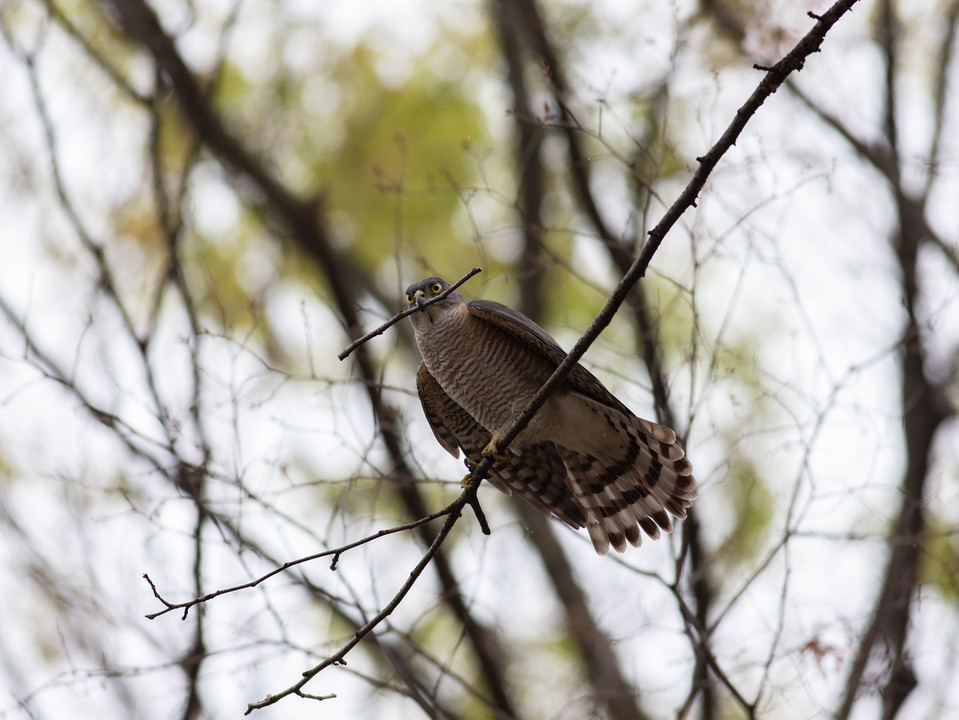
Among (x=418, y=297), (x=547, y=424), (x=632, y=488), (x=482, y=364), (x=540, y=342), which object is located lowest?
(x=632, y=488)

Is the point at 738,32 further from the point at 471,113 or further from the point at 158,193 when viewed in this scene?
the point at 158,193

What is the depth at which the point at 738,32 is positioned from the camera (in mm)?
8062

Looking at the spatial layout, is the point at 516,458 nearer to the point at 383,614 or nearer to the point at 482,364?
the point at 482,364

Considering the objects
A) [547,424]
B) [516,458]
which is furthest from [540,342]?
[516,458]

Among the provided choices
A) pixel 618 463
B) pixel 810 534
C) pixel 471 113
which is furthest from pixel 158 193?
pixel 810 534

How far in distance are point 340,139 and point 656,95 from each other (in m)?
4.84

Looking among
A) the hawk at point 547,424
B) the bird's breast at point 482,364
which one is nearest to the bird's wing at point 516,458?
the hawk at point 547,424

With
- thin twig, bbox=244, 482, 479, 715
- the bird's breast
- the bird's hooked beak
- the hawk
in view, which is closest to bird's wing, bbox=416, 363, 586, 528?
the hawk

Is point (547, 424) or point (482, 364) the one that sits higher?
point (482, 364)

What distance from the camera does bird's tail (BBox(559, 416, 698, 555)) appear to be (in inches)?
213

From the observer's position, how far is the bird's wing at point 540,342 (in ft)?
16.6

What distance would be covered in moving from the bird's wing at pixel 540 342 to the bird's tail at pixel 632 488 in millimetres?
259

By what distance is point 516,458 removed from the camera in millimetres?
5789

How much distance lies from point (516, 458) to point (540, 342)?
1.00 metres
